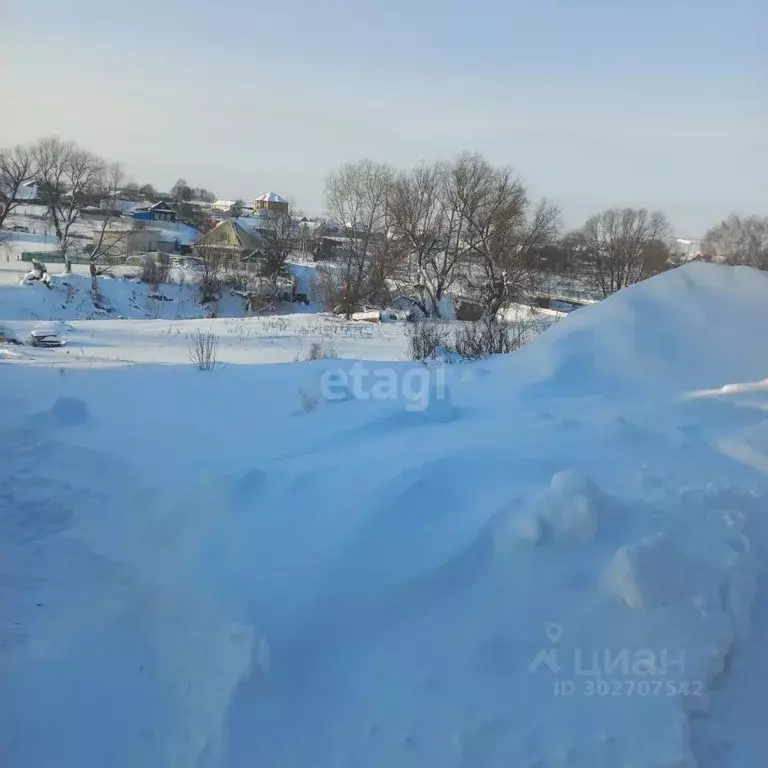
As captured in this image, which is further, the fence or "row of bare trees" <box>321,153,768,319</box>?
the fence

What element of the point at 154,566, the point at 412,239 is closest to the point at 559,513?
the point at 154,566

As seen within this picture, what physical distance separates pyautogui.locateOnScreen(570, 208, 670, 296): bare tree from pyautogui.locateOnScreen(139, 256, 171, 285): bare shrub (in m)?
23.2

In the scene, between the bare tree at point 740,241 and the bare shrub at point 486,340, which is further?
the bare tree at point 740,241

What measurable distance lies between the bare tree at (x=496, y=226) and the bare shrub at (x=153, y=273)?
14805mm

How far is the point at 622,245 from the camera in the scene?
34.4 meters

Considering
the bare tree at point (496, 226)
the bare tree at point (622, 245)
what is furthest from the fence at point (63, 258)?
the bare tree at point (622, 245)

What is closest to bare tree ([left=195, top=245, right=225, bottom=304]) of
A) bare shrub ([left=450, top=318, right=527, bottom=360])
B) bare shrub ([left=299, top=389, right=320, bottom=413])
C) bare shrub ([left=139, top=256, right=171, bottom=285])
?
bare shrub ([left=139, top=256, right=171, bottom=285])

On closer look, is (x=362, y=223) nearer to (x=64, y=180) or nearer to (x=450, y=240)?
(x=450, y=240)

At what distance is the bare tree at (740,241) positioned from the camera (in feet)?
90.0

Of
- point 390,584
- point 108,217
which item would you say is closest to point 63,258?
point 108,217

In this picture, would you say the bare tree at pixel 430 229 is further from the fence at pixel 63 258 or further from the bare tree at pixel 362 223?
the fence at pixel 63 258

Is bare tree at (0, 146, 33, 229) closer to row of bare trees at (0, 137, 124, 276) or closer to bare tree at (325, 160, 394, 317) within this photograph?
row of bare trees at (0, 137, 124, 276)

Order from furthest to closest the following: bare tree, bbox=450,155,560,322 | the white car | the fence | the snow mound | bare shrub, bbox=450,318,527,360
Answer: the fence < bare tree, bbox=450,155,560,322 < the white car < bare shrub, bbox=450,318,527,360 < the snow mound

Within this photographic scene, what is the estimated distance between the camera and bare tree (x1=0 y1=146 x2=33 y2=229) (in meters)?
30.9
